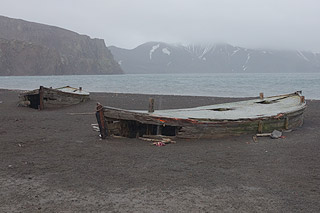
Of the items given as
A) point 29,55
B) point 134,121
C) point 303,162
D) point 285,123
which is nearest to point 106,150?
point 134,121

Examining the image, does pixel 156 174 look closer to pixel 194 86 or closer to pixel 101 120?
pixel 101 120

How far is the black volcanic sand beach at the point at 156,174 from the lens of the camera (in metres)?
5.34

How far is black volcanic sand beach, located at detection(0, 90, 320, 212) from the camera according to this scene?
5.34 m

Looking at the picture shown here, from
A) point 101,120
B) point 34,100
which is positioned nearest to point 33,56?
point 34,100

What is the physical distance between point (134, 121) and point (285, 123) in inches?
233

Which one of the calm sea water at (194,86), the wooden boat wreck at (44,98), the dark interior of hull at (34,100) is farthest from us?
the calm sea water at (194,86)

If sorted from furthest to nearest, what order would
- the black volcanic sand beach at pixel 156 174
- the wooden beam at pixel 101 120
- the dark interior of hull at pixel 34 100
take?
the dark interior of hull at pixel 34 100
the wooden beam at pixel 101 120
the black volcanic sand beach at pixel 156 174

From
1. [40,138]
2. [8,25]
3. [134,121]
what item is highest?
[8,25]

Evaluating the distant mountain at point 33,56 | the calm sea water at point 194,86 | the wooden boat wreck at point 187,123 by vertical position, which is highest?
the distant mountain at point 33,56

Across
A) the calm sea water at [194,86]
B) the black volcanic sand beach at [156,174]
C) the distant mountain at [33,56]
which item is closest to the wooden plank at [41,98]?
the black volcanic sand beach at [156,174]

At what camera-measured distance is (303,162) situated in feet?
26.0

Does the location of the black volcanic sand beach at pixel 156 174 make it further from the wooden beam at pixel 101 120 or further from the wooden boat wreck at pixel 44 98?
the wooden boat wreck at pixel 44 98

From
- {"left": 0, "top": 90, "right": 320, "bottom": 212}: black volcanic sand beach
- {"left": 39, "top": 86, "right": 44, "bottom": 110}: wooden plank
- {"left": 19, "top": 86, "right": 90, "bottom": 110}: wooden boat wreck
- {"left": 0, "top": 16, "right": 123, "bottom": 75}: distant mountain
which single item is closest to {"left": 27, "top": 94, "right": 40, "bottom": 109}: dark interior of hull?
{"left": 19, "top": 86, "right": 90, "bottom": 110}: wooden boat wreck

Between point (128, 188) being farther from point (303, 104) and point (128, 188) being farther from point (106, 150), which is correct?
point (303, 104)
